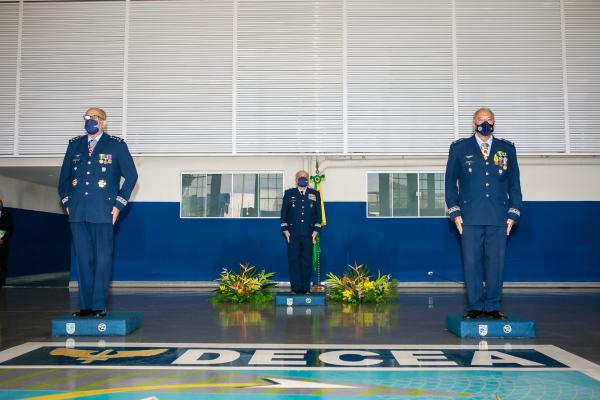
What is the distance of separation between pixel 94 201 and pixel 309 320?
95.1 inches

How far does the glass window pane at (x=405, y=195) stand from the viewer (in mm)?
10320

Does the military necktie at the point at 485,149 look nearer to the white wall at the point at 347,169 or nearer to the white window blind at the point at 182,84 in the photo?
A: the white wall at the point at 347,169

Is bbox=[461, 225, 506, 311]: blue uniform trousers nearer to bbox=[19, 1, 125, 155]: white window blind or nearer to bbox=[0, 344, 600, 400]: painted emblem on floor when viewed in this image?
bbox=[0, 344, 600, 400]: painted emblem on floor

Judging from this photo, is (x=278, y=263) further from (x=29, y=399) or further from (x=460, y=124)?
(x=29, y=399)

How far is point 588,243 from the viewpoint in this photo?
1011 centimetres

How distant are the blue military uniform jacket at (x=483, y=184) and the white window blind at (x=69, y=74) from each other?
7150mm

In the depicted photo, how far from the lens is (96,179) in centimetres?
442

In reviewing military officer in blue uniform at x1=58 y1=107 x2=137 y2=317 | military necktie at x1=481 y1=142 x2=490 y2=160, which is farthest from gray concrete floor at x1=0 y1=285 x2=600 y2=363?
military necktie at x1=481 y1=142 x2=490 y2=160

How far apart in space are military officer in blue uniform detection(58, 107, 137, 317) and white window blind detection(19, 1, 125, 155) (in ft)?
17.8

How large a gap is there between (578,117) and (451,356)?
25.9ft

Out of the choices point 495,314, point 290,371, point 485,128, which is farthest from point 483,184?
point 290,371

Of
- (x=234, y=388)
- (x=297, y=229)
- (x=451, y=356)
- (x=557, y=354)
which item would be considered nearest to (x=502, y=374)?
(x=451, y=356)

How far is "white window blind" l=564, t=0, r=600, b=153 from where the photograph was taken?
9531mm

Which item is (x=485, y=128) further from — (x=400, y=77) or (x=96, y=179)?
(x=400, y=77)
